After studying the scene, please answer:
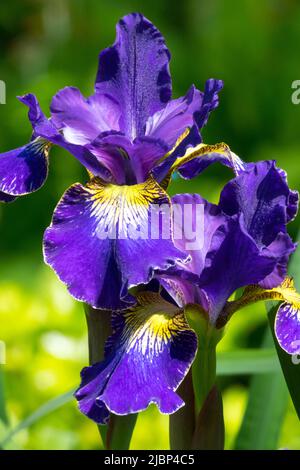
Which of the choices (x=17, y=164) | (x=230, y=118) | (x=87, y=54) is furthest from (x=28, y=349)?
(x=87, y=54)

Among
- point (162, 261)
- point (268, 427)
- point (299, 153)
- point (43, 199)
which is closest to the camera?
point (162, 261)

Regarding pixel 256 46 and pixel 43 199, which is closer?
→ pixel 43 199

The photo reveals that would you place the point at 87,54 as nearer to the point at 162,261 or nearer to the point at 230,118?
the point at 230,118

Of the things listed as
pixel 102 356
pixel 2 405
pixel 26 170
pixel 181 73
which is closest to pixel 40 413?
pixel 2 405

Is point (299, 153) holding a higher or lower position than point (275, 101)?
lower

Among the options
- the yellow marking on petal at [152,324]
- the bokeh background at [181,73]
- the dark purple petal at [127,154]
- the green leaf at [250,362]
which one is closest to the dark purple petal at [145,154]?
the dark purple petal at [127,154]

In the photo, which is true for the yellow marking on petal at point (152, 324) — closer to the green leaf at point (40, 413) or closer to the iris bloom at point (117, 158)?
the iris bloom at point (117, 158)
